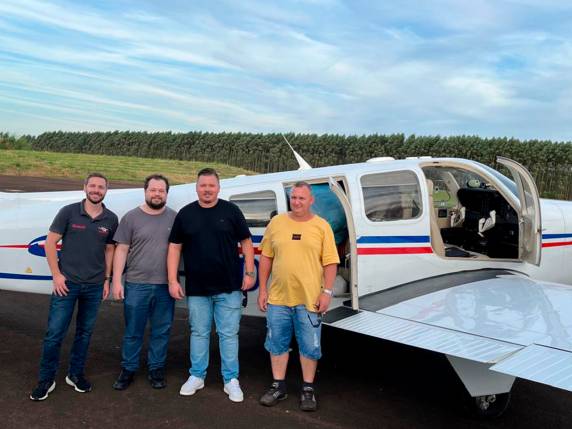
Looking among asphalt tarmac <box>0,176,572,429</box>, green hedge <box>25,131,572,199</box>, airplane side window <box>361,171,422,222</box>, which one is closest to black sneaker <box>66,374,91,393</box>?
asphalt tarmac <box>0,176,572,429</box>

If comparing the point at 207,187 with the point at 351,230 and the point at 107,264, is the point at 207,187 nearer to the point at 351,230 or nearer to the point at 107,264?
the point at 107,264

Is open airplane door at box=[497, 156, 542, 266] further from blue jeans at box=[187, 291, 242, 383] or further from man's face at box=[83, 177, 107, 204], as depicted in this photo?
man's face at box=[83, 177, 107, 204]

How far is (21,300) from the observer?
680 centimetres

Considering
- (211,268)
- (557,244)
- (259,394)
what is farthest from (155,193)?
(557,244)

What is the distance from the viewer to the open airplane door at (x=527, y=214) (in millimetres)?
5309

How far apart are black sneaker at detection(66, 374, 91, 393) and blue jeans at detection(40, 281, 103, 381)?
102 millimetres

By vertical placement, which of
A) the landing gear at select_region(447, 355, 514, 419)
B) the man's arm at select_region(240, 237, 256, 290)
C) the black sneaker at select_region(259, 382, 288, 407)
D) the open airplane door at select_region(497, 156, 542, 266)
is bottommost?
the black sneaker at select_region(259, 382, 288, 407)

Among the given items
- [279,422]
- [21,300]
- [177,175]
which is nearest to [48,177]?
[177,175]

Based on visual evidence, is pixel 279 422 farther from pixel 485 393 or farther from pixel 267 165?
pixel 267 165

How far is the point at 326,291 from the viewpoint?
403cm

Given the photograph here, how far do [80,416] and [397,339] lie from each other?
2351mm

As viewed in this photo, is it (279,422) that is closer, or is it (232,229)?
(279,422)

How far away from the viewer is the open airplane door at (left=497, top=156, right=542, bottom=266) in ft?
17.4

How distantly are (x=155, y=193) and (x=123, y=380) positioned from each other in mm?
1553
